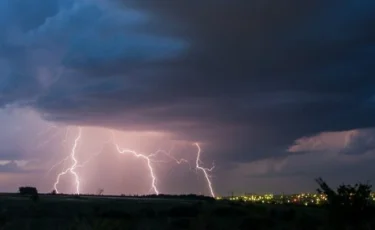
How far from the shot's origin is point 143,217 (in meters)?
69.5

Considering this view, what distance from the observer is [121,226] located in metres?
63.8

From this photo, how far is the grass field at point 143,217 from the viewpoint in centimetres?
6406

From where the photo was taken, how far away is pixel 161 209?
2896 inches

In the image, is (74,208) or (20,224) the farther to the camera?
(74,208)

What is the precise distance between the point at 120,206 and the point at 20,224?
14015 mm

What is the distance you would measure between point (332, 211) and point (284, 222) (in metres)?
10.3

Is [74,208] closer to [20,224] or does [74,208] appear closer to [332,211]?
[20,224]

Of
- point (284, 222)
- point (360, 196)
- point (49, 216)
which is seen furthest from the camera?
point (284, 222)

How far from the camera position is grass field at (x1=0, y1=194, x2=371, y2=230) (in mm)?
64062

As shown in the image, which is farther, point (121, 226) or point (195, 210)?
point (195, 210)

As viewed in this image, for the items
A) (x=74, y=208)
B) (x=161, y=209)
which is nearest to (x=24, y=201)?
(x=74, y=208)

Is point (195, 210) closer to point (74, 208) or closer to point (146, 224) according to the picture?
point (146, 224)

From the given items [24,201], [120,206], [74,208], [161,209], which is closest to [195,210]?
[161,209]

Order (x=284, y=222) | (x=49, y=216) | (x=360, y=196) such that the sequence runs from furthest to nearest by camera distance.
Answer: (x=284, y=222), (x=49, y=216), (x=360, y=196)
